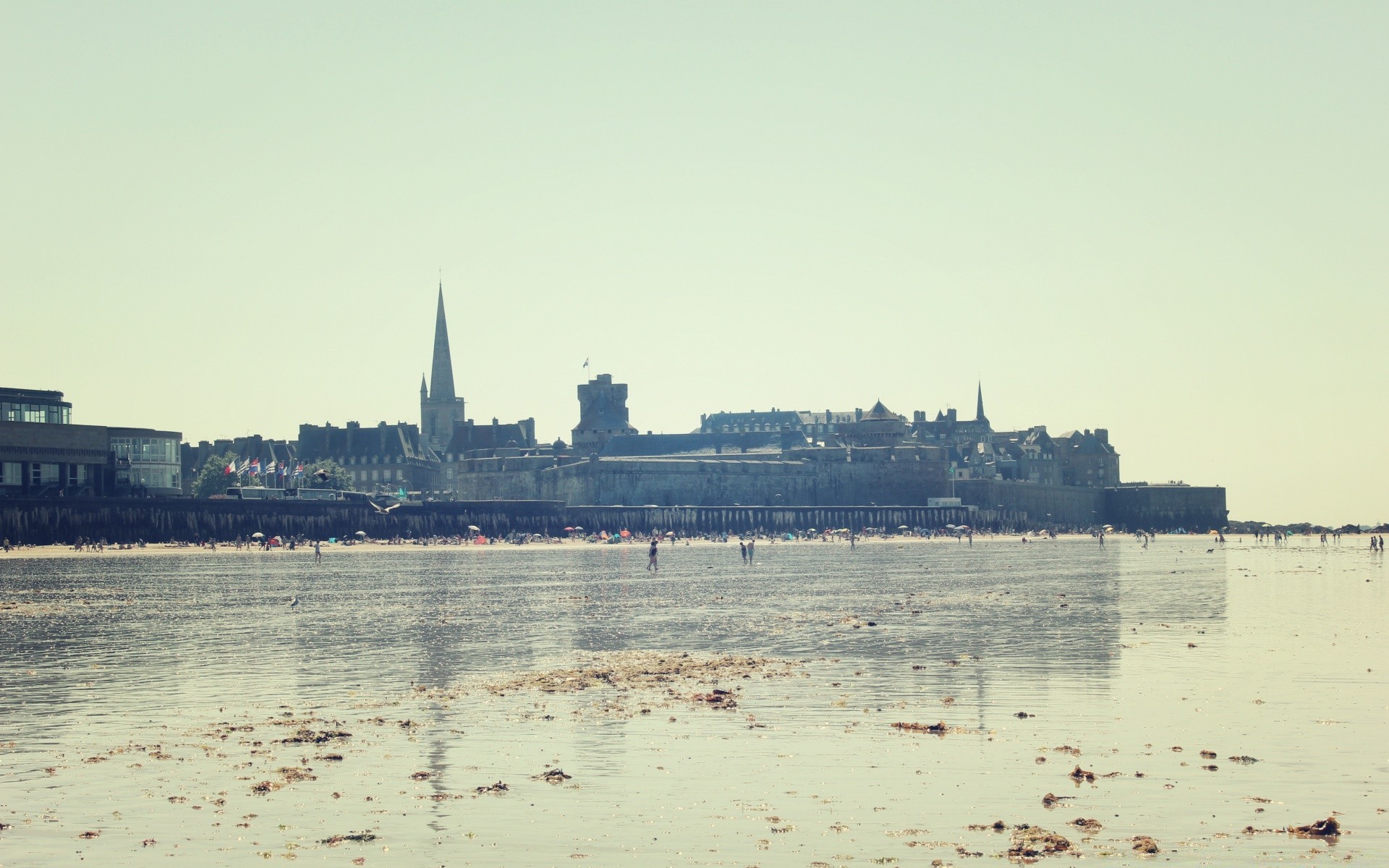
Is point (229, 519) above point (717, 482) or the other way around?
the other way around

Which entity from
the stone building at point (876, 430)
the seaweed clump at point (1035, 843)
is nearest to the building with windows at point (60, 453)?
the stone building at point (876, 430)

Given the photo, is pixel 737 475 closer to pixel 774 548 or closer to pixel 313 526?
pixel 774 548

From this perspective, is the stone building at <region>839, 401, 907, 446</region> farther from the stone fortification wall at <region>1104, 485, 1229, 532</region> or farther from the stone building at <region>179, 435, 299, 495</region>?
the stone building at <region>179, 435, 299, 495</region>

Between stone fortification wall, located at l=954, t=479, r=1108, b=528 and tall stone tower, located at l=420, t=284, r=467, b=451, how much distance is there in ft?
207

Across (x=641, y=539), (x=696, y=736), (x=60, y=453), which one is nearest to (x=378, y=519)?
(x=60, y=453)

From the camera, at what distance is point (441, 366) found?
184 m

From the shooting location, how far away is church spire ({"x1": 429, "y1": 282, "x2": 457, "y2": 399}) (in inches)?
7234

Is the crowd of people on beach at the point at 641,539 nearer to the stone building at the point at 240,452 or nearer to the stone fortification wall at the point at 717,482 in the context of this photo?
the stone fortification wall at the point at 717,482

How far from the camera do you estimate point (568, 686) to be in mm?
22719

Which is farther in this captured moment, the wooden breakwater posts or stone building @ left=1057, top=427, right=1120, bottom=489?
stone building @ left=1057, top=427, right=1120, bottom=489

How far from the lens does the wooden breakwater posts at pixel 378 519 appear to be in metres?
82.4

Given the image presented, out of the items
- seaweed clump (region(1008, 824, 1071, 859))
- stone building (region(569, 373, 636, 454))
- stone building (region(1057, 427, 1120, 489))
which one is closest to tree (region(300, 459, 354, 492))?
stone building (region(569, 373, 636, 454))

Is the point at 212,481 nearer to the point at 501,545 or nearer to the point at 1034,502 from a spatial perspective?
the point at 501,545

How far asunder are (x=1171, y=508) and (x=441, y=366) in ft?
273
